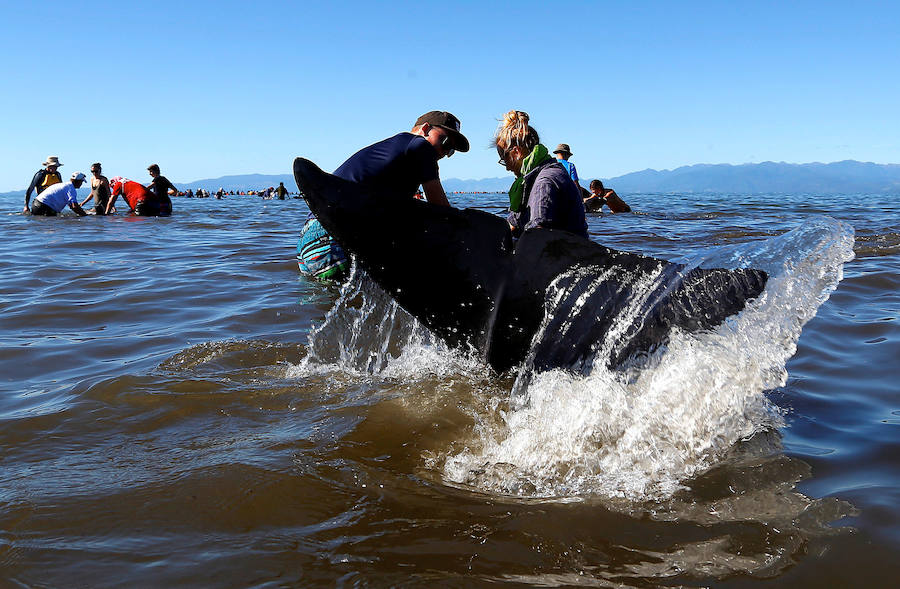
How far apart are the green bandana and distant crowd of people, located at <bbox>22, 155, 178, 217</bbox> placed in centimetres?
1759

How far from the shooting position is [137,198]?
65.9ft

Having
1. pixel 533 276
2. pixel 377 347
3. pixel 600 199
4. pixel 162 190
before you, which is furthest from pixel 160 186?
pixel 533 276

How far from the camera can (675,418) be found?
3.41 meters

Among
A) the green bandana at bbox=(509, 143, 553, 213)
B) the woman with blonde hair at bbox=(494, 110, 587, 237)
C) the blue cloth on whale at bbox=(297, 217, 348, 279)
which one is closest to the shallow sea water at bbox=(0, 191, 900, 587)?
the woman with blonde hair at bbox=(494, 110, 587, 237)

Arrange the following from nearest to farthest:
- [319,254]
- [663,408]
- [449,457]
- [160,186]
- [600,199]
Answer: [449,457], [663,408], [319,254], [160,186], [600,199]

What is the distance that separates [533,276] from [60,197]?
65.8 ft

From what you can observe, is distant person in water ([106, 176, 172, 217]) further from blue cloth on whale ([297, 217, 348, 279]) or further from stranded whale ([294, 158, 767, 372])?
stranded whale ([294, 158, 767, 372])

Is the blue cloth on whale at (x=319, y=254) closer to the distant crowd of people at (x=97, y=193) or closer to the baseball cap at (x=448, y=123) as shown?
the baseball cap at (x=448, y=123)

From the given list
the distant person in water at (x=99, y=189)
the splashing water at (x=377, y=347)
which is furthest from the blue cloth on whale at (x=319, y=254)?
the distant person in water at (x=99, y=189)

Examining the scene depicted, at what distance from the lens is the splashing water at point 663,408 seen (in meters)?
3.07

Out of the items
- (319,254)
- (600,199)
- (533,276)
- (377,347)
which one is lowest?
(377,347)

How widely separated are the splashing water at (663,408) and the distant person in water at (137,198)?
62.4 ft

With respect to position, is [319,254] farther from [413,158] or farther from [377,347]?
[413,158]

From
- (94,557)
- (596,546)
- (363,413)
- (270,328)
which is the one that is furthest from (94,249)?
(596,546)
